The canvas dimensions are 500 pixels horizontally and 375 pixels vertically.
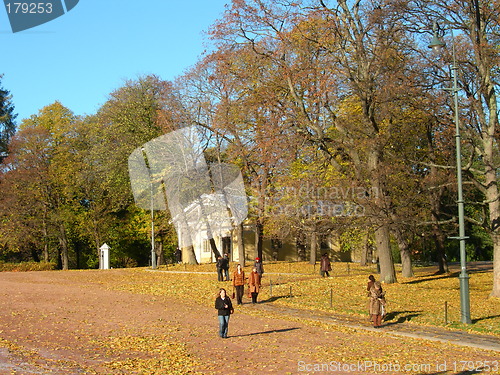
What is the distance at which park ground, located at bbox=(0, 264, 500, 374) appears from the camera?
13.2m

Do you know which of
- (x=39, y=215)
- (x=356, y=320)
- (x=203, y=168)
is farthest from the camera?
(x=39, y=215)

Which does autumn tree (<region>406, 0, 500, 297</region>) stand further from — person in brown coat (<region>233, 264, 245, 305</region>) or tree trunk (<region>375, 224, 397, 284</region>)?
person in brown coat (<region>233, 264, 245, 305</region>)

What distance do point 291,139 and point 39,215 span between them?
3210cm

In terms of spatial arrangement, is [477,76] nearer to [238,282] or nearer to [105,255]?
[238,282]

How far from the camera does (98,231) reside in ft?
181

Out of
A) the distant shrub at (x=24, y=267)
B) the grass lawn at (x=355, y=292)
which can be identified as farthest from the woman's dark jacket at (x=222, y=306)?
the distant shrub at (x=24, y=267)

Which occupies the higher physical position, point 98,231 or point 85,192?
point 85,192

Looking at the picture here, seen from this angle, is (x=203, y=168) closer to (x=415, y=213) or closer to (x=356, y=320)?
(x=415, y=213)

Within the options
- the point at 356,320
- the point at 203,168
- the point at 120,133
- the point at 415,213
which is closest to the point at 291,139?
the point at 415,213

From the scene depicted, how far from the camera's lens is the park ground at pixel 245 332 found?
43.2 feet

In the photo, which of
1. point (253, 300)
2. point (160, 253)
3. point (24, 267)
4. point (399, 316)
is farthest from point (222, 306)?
point (160, 253)

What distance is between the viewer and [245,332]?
58.3ft

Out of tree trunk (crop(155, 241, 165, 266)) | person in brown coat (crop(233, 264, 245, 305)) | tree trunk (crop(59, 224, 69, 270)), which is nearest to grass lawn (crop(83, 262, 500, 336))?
person in brown coat (crop(233, 264, 245, 305))

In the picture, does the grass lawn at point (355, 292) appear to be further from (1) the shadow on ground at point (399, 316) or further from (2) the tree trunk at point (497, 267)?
(2) the tree trunk at point (497, 267)
